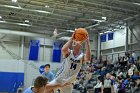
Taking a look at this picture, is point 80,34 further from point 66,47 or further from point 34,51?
point 34,51

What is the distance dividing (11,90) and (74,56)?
19.1 meters

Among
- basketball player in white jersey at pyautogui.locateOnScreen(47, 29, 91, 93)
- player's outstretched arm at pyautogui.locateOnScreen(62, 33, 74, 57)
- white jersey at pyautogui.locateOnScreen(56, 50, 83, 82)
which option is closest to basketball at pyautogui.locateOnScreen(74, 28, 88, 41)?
player's outstretched arm at pyautogui.locateOnScreen(62, 33, 74, 57)

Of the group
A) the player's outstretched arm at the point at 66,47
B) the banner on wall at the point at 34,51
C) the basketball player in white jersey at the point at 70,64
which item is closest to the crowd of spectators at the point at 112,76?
the banner on wall at the point at 34,51

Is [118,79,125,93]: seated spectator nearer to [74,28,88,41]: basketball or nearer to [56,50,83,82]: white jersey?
[56,50,83,82]: white jersey

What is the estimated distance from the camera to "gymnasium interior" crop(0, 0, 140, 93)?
62.7ft

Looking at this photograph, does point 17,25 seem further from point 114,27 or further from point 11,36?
point 114,27

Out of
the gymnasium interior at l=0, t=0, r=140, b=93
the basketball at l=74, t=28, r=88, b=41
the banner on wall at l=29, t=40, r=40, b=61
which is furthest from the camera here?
the banner on wall at l=29, t=40, r=40, b=61

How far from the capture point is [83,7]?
62.7 feet

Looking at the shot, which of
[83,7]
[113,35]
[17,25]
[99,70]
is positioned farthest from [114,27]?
[17,25]

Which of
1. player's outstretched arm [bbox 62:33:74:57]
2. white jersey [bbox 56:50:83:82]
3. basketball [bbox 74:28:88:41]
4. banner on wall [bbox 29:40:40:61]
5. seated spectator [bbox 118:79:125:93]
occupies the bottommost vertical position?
seated spectator [bbox 118:79:125:93]

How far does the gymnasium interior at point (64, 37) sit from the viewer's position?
19125mm

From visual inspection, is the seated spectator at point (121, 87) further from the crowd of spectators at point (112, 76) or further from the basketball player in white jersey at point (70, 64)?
the basketball player in white jersey at point (70, 64)

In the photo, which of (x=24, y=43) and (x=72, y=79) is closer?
(x=72, y=79)

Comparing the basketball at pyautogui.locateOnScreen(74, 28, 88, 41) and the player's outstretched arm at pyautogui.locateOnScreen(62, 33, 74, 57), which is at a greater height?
the basketball at pyautogui.locateOnScreen(74, 28, 88, 41)
